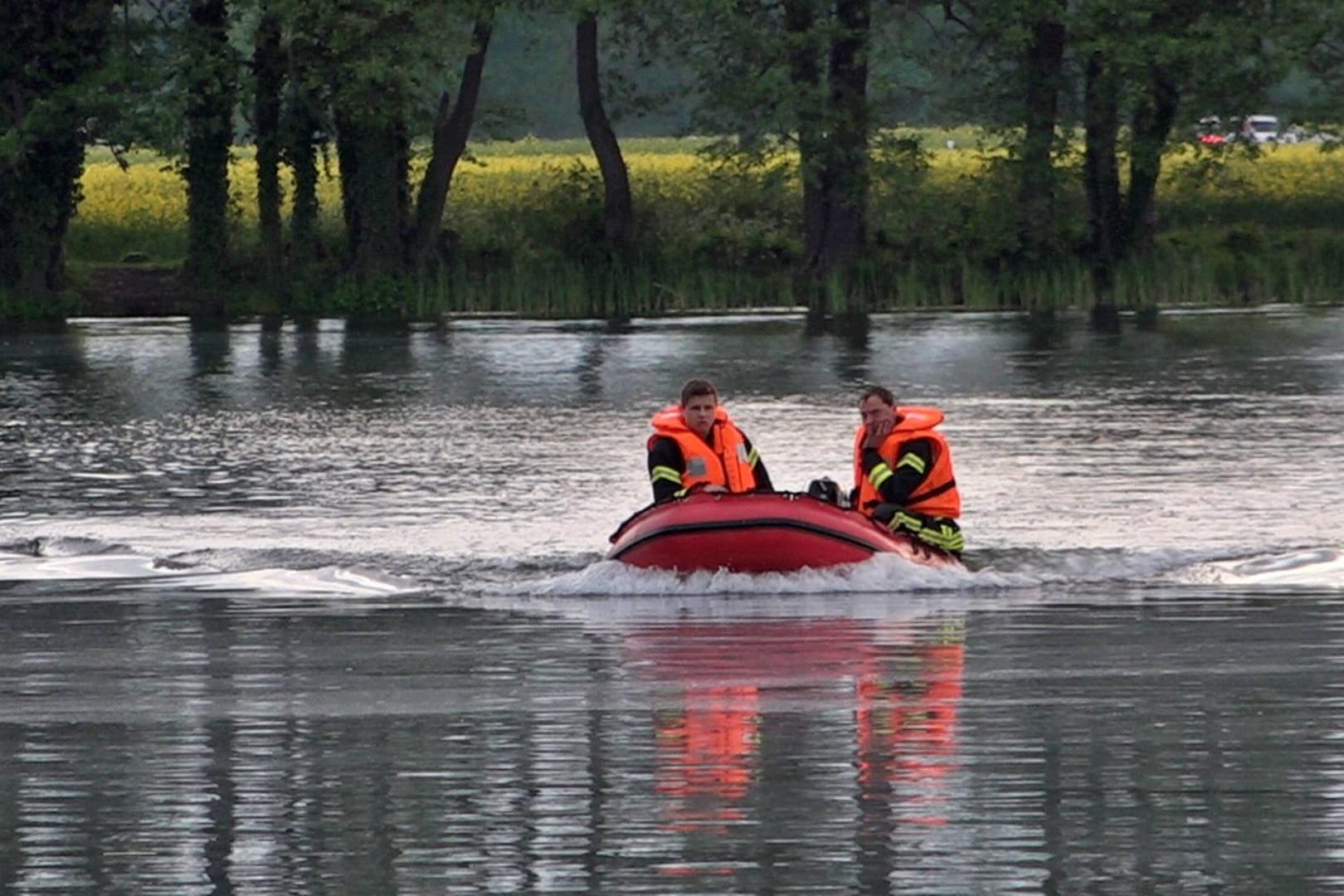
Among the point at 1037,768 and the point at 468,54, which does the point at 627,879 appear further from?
the point at 468,54

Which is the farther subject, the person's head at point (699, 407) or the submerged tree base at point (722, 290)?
the submerged tree base at point (722, 290)

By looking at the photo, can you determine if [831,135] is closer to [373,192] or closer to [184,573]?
[373,192]

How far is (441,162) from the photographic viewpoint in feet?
159

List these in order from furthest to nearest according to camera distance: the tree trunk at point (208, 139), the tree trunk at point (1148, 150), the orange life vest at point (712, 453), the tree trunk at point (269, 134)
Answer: the tree trunk at point (1148, 150) → the tree trunk at point (269, 134) → the tree trunk at point (208, 139) → the orange life vest at point (712, 453)

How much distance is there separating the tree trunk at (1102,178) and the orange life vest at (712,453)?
101 ft

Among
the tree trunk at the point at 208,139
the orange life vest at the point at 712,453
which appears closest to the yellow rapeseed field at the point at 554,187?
the tree trunk at the point at 208,139

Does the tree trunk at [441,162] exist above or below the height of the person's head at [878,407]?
above

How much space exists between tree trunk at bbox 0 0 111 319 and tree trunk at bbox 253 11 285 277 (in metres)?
2.38

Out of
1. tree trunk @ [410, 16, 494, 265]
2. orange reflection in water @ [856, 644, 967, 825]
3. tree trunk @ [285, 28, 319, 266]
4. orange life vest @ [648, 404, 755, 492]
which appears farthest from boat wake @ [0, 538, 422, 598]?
tree trunk @ [410, 16, 494, 265]

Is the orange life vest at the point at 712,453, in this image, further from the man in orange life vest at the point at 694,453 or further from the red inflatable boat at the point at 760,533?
the red inflatable boat at the point at 760,533

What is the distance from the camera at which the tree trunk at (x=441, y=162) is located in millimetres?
48125

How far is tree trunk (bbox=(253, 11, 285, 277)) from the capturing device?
4556 centimetres

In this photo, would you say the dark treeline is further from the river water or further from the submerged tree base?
the river water

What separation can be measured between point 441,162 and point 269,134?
3059 mm
